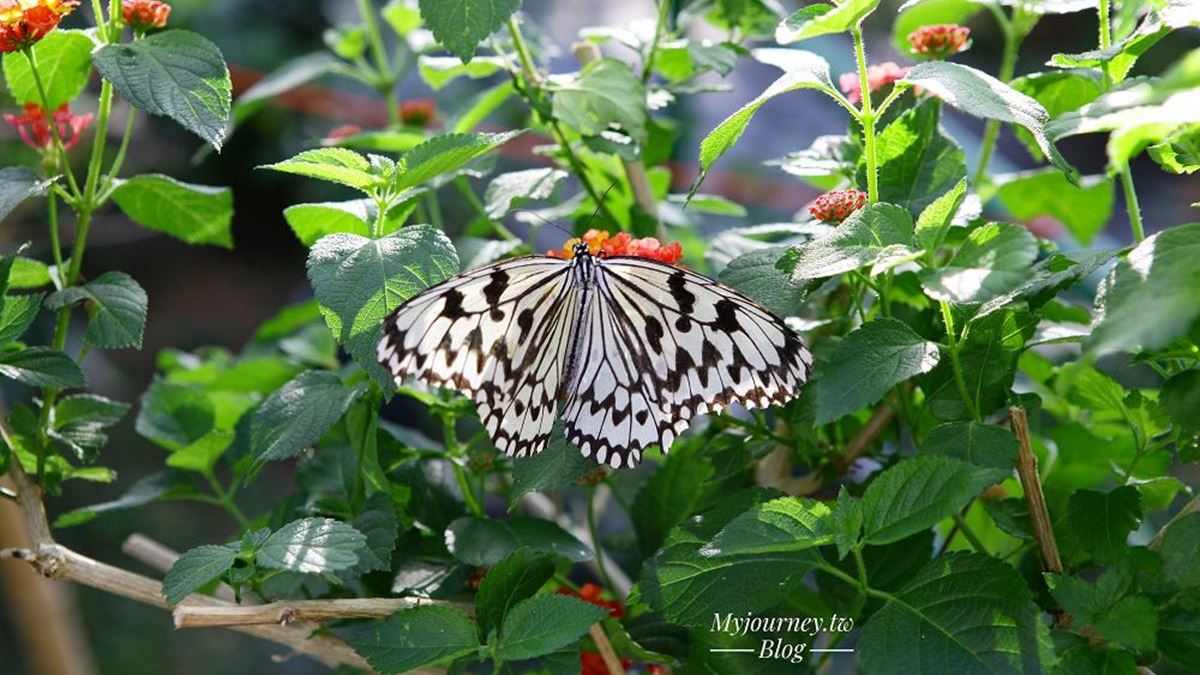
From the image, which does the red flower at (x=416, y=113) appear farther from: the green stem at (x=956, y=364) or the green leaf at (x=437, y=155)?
the green stem at (x=956, y=364)

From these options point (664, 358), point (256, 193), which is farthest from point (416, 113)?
point (256, 193)

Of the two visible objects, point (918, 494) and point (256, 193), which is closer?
point (918, 494)

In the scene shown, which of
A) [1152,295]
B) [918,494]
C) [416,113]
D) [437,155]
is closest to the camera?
[1152,295]

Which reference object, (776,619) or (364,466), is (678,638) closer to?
(776,619)

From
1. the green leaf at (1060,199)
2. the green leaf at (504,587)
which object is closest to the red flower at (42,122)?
the green leaf at (504,587)

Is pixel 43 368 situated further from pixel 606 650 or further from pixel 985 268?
pixel 985 268

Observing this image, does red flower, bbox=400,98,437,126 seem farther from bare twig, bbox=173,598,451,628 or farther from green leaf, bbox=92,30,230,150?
bare twig, bbox=173,598,451,628

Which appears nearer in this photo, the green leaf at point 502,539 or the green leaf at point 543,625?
the green leaf at point 543,625
